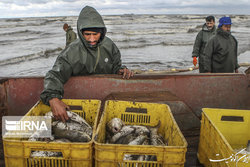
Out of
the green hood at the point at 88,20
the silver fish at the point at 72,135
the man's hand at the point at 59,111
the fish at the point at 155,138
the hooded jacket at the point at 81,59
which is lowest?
the fish at the point at 155,138

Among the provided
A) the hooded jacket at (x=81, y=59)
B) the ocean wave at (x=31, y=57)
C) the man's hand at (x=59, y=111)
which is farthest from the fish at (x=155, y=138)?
the ocean wave at (x=31, y=57)

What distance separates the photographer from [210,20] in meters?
6.75

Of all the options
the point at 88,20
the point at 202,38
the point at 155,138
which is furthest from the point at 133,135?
the point at 202,38

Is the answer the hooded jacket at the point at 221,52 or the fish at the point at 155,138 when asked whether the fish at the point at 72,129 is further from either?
the hooded jacket at the point at 221,52

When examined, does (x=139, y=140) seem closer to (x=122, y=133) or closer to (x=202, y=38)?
(x=122, y=133)

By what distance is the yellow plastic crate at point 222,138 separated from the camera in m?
1.83

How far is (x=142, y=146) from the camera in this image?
6.04ft

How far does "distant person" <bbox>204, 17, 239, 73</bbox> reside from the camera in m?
5.21

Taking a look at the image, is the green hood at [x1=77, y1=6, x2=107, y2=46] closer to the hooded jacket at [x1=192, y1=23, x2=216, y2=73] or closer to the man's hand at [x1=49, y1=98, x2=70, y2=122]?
the man's hand at [x1=49, y1=98, x2=70, y2=122]

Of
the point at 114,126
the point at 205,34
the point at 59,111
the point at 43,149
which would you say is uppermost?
the point at 205,34

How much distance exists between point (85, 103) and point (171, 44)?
60.7 feet

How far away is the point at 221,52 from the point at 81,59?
362 cm

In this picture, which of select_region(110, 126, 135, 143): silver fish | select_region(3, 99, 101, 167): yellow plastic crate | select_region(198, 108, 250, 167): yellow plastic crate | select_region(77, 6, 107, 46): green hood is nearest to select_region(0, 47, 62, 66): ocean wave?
select_region(77, 6, 107, 46): green hood

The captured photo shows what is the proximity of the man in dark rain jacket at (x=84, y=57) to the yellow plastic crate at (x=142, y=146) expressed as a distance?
689 millimetres
